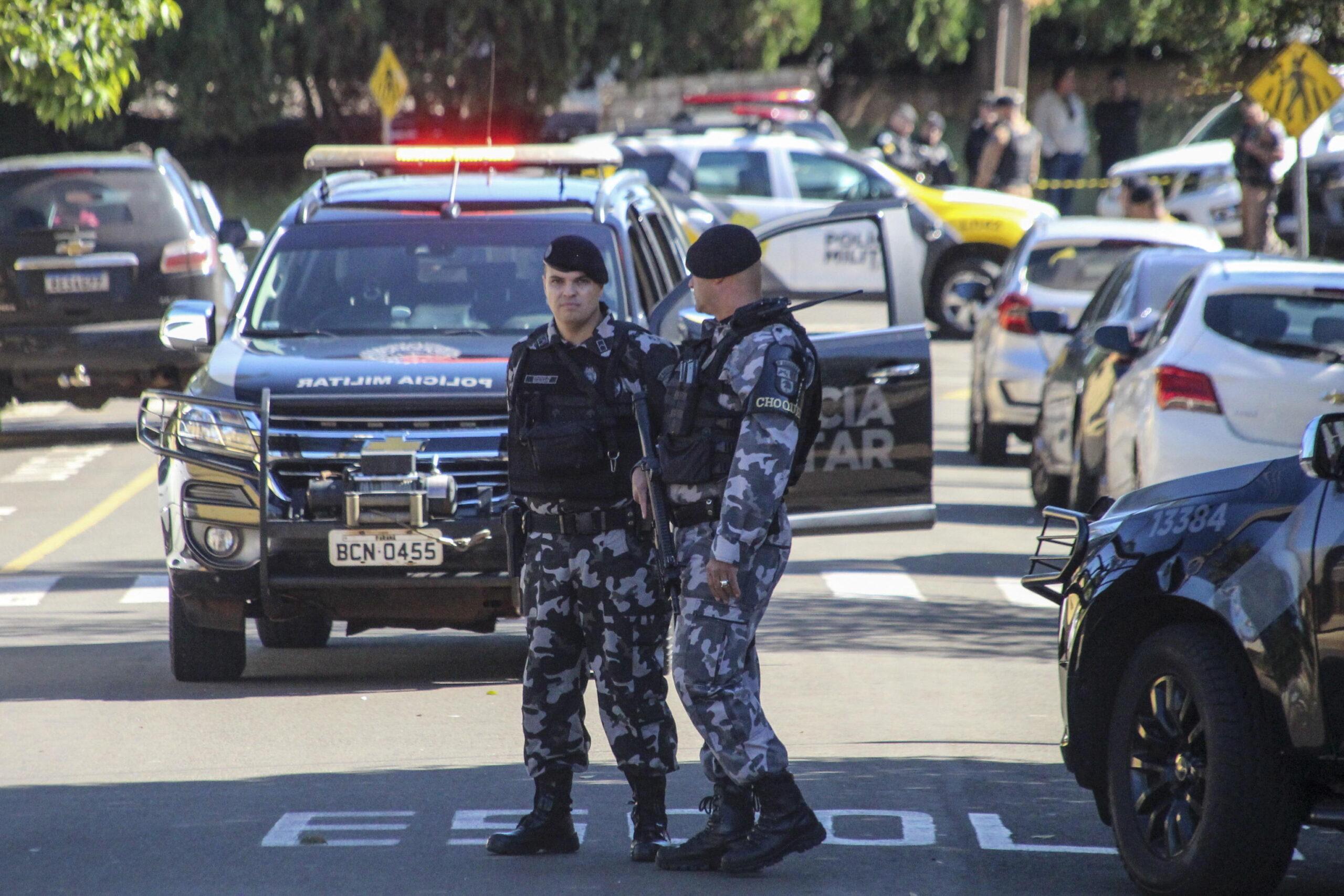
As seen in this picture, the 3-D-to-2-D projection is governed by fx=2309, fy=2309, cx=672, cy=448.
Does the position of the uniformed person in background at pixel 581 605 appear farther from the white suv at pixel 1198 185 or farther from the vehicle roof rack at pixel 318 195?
the white suv at pixel 1198 185

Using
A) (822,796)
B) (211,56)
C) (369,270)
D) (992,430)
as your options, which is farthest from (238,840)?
(211,56)

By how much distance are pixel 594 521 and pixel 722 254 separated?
83cm

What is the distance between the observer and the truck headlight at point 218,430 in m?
8.42

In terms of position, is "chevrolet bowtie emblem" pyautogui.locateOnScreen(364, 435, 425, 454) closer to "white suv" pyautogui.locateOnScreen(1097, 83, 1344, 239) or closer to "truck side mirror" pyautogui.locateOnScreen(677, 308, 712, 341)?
"truck side mirror" pyautogui.locateOnScreen(677, 308, 712, 341)

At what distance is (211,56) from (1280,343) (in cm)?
2436

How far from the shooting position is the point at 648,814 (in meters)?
6.20

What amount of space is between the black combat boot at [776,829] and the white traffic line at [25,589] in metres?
6.02

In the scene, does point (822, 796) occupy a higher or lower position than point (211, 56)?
lower

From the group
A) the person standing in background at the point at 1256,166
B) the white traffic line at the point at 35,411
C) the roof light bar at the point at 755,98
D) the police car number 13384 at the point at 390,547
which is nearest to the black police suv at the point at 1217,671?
the police car number 13384 at the point at 390,547

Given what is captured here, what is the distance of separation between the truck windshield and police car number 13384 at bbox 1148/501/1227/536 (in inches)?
145

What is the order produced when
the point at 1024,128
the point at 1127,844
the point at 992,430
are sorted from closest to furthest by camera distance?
1. the point at 1127,844
2. the point at 992,430
3. the point at 1024,128

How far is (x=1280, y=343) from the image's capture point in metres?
10.7

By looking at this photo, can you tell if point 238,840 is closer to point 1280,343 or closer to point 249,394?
point 249,394

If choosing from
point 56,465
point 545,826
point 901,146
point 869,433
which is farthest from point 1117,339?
point 901,146
